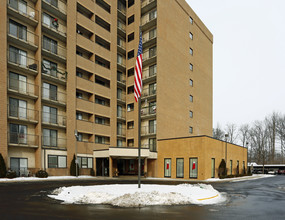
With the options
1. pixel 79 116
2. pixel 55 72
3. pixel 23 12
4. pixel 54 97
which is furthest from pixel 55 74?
pixel 23 12

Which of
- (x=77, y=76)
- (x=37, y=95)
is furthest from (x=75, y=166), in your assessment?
(x=77, y=76)

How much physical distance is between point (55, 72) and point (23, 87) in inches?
215

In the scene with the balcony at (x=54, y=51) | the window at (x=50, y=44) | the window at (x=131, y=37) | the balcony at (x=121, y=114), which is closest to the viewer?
the balcony at (x=54, y=51)

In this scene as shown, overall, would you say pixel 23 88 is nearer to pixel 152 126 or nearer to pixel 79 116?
pixel 79 116

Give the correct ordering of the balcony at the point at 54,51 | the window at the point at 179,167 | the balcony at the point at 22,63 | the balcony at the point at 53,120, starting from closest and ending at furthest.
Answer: the balcony at the point at 22,63 < the balcony at the point at 53,120 < the balcony at the point at 54,51 < the window at the point at 179,167

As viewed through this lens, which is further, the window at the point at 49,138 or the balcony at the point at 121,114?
the balcony at the point at 121,114

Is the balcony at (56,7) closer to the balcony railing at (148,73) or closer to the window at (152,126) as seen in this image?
the balcony railing at (148,73)

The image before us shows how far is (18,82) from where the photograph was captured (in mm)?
31094

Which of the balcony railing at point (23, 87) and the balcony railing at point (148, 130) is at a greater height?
the balcony railing at point (23, 87)

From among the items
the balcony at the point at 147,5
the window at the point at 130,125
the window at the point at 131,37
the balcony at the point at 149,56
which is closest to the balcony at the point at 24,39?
the balcony at the point at 149,56

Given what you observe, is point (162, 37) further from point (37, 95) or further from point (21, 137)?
point (21, 137)

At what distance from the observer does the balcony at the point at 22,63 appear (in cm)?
3018

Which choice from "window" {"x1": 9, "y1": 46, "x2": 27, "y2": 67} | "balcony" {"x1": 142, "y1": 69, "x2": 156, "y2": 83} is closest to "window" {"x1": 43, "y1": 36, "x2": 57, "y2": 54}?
"window" {"x1": 9, "y1": 46, "x2": 27, "y2": 67}

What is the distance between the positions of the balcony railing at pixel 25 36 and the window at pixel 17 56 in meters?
1.51
